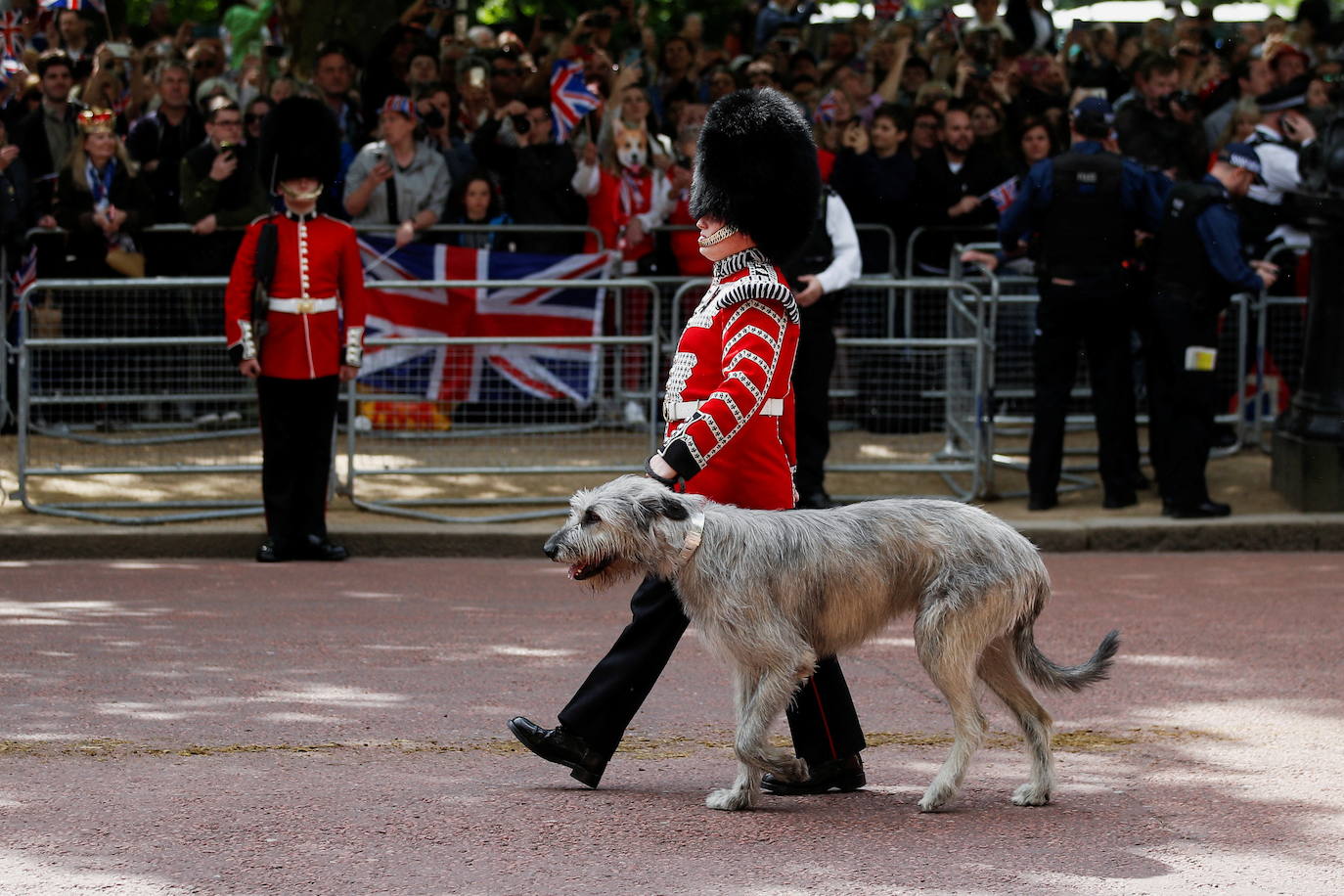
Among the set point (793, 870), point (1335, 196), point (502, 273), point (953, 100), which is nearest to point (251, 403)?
point (502, 273)

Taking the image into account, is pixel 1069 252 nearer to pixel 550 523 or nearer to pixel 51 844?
pixel 550 523

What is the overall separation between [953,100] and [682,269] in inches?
101

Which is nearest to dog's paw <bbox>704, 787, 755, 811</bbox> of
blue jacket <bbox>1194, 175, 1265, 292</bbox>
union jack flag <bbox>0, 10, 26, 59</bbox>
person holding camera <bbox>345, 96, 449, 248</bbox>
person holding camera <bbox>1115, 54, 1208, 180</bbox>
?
blue jacket <bbox>1194, 175, 1265, 292</bbox>

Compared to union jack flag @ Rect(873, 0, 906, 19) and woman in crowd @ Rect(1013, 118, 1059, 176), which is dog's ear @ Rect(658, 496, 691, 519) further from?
union jack flag @ Rect(873, 0, 906, 19)

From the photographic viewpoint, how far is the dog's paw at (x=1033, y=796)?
598cm

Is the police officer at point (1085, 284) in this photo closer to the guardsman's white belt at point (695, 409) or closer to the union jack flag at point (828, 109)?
the union jack flag at point (828, 109)

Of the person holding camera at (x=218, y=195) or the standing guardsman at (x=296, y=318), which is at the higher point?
the person holding camera at (x=218, y=195)

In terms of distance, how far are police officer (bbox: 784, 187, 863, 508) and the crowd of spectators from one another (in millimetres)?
1133

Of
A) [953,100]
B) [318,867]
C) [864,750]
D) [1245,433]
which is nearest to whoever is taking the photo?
[318,867]

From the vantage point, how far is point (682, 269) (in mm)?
13734

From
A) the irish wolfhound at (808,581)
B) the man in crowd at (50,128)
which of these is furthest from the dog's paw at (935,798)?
the man in crowd at (50,128)

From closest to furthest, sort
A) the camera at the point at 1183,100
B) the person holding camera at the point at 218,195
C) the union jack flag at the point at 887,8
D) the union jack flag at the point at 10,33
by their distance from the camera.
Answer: the person holding camera at the point at 218,195 < the camera at the point at 1183,100 < the union jack flag at the point at 10,33 < the union jack flag at the point at 887,8

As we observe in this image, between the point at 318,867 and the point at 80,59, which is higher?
the point at 80,59

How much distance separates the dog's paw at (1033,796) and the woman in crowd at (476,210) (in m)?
7.89
